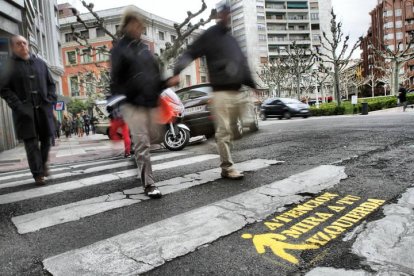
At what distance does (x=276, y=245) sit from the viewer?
2326 millimetres

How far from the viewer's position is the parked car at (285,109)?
24.1m

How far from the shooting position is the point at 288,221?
109 inches

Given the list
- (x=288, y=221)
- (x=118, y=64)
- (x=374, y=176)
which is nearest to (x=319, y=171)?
(x=374, y=176)

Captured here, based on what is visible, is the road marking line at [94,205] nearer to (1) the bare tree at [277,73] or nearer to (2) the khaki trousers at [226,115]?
(2) the khaki trousers at [226,115]

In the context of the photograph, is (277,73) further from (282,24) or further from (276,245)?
(276,245)

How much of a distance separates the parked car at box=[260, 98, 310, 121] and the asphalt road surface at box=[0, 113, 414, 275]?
1937 cm

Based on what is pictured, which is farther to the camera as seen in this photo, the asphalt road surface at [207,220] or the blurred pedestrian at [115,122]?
the blurred pedestrian at [115,122]

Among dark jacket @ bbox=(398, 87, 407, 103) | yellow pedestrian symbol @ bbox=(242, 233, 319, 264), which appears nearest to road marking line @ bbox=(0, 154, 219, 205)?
yellow pedestrian symbol @ bbox=(242, 233, 319, 264)

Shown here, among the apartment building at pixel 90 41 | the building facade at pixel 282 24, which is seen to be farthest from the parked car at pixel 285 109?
the building facade at pixel 282 24

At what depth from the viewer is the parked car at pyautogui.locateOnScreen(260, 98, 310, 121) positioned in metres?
24.1

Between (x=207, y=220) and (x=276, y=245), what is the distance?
68 centimetres

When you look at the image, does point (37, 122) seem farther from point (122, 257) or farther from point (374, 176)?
point (374, 176)

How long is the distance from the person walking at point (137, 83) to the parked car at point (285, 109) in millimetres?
21256

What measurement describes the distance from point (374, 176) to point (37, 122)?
4155 millimetres
